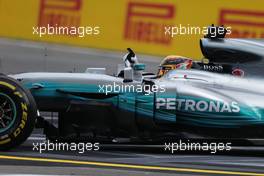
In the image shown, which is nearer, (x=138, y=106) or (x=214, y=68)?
(x=138, y=106)

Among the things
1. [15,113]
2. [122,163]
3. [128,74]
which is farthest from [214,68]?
[15,113]

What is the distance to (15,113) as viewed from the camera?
6.79m

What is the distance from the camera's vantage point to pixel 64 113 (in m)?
7.06

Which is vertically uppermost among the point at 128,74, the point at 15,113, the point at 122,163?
the point at 128,74

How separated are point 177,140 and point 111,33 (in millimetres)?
4091

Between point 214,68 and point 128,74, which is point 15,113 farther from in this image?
point 214,68

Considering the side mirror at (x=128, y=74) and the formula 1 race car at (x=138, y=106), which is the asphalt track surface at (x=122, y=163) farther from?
the side mirror at (x=128, y=74)

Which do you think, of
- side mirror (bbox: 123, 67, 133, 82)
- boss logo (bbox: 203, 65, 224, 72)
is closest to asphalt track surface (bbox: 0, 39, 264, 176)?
side mirror (bbox: 123, 67, 133, 82)

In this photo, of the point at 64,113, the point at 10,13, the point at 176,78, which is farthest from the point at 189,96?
the point at 10,13

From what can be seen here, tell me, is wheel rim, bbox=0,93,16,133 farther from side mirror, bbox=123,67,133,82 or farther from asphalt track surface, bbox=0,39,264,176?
side mirror, bbox=123,67,133,82

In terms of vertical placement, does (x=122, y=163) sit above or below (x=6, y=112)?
below

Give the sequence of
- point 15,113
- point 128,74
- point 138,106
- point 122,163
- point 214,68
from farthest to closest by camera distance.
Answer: point 214,68 → point 128,74 → point 138,106 → point 15,113 → point 122,163

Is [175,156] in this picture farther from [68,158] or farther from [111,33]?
[111,33]

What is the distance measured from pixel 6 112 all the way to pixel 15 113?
10 cm
